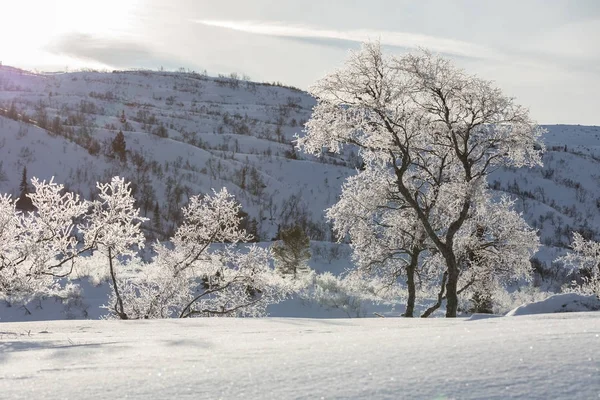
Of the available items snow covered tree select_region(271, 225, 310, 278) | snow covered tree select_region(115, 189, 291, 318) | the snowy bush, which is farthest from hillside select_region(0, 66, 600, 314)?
snow covered tree select_region(115, 189, 291, 318)

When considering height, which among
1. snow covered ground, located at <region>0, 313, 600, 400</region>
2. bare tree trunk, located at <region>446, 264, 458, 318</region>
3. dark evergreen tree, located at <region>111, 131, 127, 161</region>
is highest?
dark evergreen tree, located at <region>111, 131, 127, 161</region>

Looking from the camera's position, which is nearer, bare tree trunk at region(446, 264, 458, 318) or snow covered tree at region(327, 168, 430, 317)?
bare tree trunk at region(446, 264, 458, 318)

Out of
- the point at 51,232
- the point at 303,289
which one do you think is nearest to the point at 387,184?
the point at 51,232

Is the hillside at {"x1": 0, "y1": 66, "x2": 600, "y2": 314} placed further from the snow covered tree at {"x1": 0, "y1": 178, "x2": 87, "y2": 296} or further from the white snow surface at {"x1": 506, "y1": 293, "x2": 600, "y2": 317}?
the white snow surface at {"x1": 506, "y1": 293, "x2": 600, "y2": 317}

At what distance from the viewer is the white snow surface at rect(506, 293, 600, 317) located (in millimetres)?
9414

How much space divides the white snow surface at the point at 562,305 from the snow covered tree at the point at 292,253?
21.0 meters

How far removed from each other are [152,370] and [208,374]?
36cm

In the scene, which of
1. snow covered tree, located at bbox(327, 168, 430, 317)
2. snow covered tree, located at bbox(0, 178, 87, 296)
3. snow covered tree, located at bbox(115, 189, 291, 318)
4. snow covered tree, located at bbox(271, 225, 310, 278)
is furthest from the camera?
snow covered tree, located at bbox(271, 225, 310, 278)

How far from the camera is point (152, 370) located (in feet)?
8.80

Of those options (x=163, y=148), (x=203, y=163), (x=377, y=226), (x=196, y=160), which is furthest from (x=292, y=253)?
(x=163, y=148)

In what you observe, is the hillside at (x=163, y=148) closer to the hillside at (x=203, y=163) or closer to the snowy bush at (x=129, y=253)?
the hillside at (x=203, y=163)

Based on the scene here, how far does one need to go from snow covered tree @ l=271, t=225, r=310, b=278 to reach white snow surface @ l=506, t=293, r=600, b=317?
828 inches

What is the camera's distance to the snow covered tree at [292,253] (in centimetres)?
3044

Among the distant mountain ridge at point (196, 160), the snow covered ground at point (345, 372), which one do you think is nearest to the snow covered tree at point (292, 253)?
the distant mountain ridge at point (196, 160)
